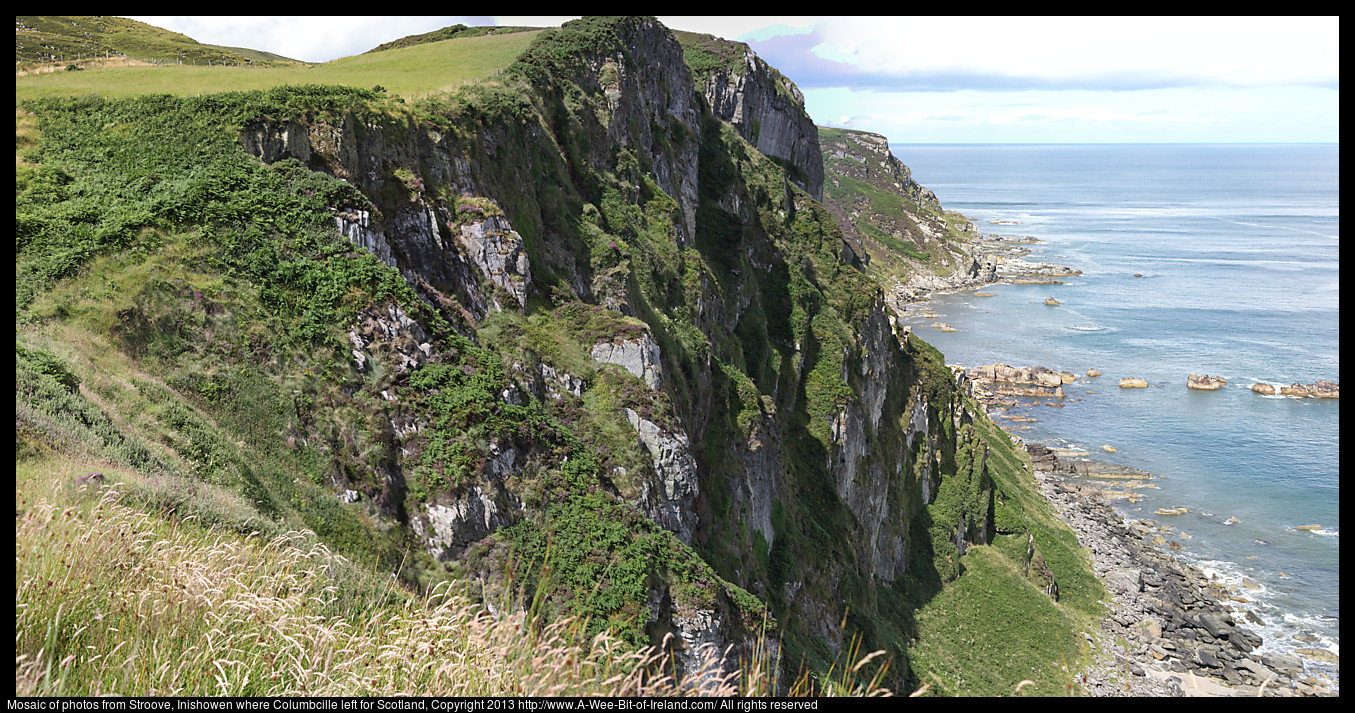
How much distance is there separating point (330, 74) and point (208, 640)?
1223 inches

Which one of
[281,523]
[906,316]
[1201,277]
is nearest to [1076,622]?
[281,523]

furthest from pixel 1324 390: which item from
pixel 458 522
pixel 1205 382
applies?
pixel 458 522

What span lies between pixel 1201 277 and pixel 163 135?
177 m

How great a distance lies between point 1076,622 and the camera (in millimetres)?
53625

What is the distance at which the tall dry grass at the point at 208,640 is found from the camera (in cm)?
532

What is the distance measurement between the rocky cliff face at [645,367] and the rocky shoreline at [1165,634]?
11695 mm

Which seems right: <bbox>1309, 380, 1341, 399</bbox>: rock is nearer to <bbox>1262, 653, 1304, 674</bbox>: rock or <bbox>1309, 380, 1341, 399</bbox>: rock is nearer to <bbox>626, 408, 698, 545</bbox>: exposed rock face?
<bbox>1262, 653, 1304, 674</bbox>: rock

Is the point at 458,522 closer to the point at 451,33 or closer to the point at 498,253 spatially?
the point at 498,253

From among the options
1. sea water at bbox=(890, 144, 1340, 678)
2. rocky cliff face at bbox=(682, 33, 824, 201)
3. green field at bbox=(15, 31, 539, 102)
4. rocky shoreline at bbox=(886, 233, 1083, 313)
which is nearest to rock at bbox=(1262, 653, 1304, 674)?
sea water at bbox=(890, 144, 1340, 678)

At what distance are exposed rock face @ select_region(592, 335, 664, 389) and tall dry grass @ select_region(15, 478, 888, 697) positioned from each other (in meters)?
18.4

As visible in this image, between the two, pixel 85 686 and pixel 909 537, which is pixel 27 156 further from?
pixel 909 537

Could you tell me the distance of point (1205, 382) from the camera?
3743 inches
